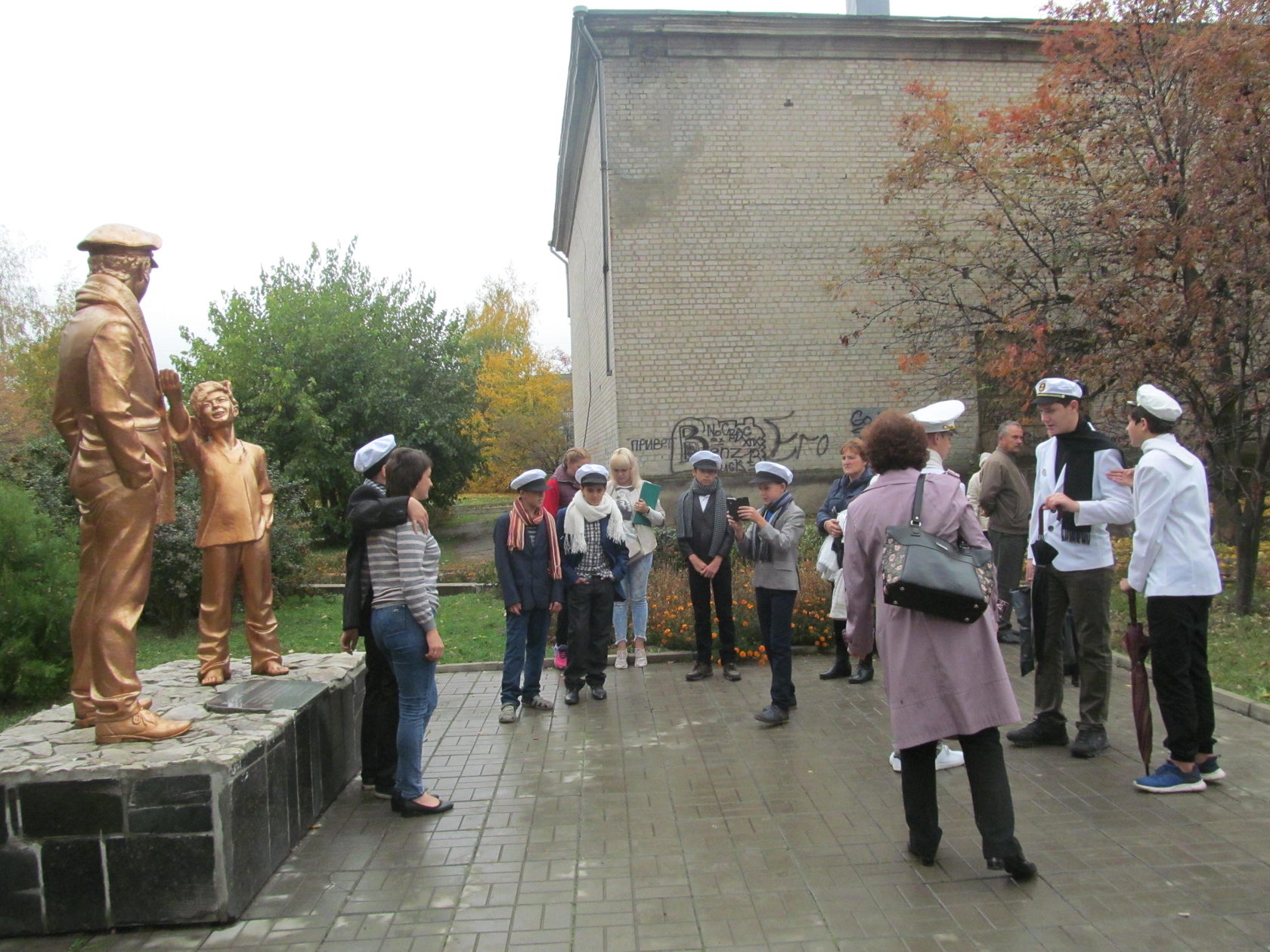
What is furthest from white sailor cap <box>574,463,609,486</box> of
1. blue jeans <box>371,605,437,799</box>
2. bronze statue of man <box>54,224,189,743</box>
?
bronze statue of man <box>54,224,189,743</box>

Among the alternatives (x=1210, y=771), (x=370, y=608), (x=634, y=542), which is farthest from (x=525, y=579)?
(x=1210, y=771)

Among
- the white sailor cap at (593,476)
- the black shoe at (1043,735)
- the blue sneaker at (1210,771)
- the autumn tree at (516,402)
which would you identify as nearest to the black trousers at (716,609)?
the white sailor cap at (593,476)

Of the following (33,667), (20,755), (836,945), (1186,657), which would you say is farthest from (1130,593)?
(33,667)

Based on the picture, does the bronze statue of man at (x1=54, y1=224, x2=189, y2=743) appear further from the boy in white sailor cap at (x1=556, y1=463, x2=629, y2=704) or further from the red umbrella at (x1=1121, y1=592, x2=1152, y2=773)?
the red umbrella at (x1=1121, y1=592, x2=1152, y2=773)

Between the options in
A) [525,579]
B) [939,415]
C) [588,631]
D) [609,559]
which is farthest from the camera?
[609,559]

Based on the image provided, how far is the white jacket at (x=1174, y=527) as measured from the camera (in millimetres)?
4785

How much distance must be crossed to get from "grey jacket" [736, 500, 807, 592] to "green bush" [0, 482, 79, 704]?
4956mm

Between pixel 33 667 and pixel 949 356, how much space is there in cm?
1289

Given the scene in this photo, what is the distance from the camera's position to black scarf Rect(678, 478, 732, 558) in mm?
7684

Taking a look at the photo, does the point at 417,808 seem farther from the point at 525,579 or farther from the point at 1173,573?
the point at 1173,573

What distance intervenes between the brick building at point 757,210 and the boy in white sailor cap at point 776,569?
9038 mm

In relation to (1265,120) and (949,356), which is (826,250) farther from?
(1265,120)

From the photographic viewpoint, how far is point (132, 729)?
4059mm

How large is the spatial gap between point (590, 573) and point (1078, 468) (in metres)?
3.55
